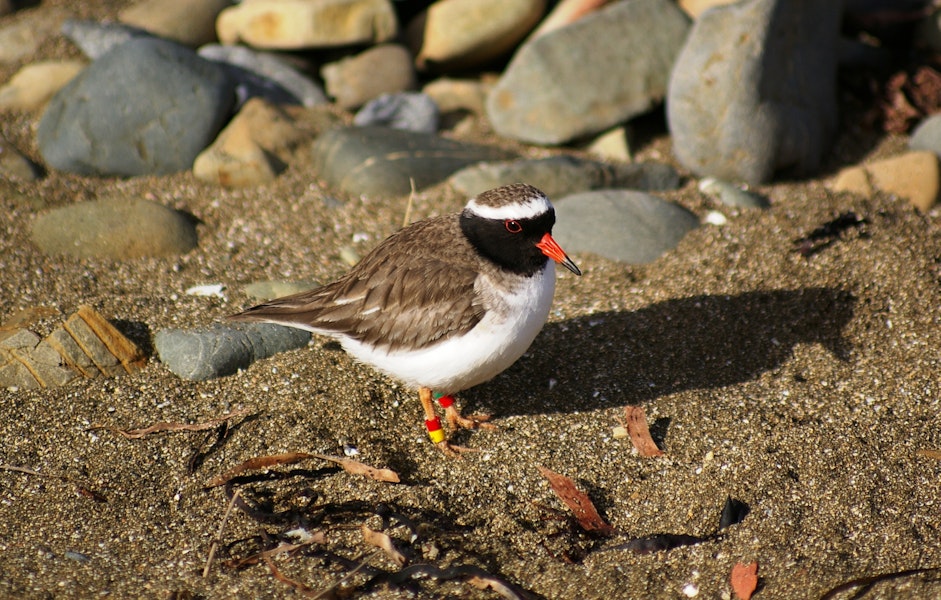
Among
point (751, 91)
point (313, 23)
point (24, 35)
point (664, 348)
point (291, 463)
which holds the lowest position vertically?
point (664, 348)

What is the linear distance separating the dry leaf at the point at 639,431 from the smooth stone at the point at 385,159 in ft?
10.3

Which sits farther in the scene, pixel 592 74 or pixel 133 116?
pixel 592 74

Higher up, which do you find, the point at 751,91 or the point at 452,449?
the point at 751,91

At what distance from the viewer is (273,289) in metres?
6.20

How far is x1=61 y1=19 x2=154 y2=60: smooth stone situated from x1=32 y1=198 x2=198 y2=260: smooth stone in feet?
8.54

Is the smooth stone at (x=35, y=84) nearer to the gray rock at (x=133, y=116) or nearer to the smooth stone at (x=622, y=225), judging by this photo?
the gray rock at (x=133, y=116)

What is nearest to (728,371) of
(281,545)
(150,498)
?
(281,545)

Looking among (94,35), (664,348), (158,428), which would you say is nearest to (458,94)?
(94,35)

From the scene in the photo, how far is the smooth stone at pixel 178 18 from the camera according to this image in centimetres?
915

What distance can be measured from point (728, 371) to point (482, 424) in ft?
5.19

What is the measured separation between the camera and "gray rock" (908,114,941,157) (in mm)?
7617

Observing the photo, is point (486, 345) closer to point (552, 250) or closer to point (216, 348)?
point (552, 250)

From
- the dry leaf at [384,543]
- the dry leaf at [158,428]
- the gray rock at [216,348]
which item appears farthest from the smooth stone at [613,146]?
the dry leaf at [384,543]

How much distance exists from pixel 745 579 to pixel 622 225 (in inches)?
126
